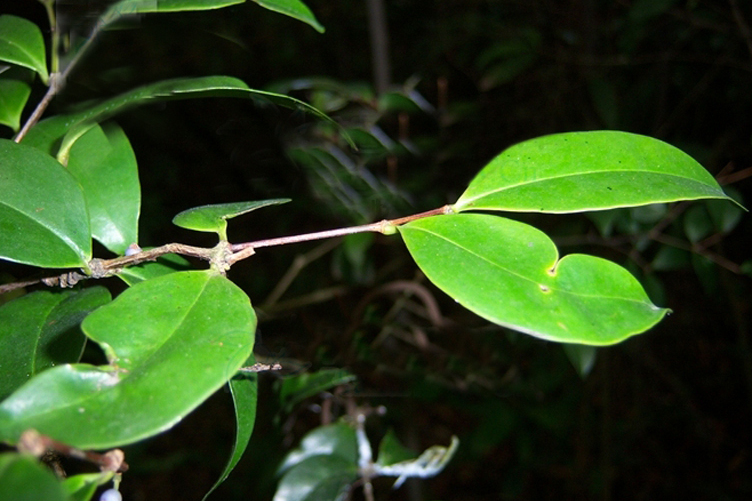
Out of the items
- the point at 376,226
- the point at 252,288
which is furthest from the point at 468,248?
the point at 252,288

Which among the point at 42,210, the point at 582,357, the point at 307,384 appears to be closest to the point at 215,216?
the point at 42,210

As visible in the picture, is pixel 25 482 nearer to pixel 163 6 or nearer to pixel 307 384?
pixel 163 6

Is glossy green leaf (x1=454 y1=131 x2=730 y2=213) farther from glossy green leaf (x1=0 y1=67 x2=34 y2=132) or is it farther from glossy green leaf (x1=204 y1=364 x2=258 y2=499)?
glossy green leaf (x1=0 y1=67 x2=34 y2=132)

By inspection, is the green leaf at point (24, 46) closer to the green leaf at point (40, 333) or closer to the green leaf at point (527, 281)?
the green leaf at point (40, 333)

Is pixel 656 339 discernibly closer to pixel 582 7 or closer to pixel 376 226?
pixel 582 7

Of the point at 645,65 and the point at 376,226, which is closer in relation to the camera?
the point at 376,226

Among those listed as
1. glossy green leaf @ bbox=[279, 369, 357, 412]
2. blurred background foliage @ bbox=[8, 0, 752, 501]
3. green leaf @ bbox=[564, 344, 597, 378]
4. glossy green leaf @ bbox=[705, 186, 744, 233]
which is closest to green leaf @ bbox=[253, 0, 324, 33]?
blurred background foliage @ bbox=[8, 0, 752, 501]

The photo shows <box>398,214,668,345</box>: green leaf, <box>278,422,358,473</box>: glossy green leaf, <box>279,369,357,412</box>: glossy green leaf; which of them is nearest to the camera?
<box>398,214,668,345</box>: green leaf
